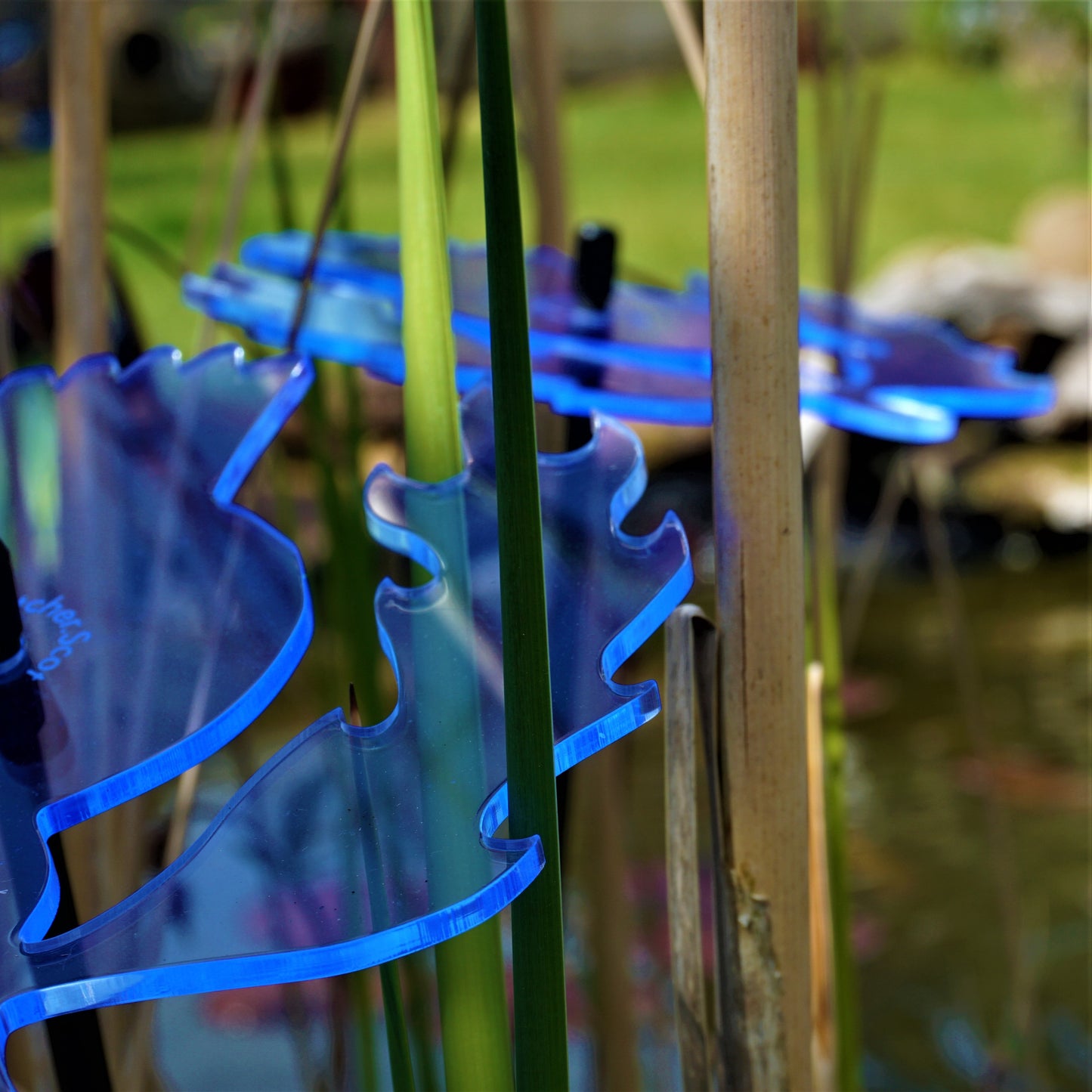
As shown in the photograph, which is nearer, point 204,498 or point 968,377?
point 204,498

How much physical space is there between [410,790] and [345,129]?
0.17 m

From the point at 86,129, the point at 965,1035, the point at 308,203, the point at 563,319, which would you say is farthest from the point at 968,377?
the point at 308,203

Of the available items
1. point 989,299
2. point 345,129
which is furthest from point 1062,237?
point 345,129

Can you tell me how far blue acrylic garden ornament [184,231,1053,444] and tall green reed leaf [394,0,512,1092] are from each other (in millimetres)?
74

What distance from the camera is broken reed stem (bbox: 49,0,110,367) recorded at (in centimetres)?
29

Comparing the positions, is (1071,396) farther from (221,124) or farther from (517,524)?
(517,524)

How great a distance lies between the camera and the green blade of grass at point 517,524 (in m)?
0.13

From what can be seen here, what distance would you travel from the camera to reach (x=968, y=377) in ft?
1.03

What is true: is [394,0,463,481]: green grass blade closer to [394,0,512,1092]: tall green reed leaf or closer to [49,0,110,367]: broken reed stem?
[394,0,512,1092]: tall green reed leaf

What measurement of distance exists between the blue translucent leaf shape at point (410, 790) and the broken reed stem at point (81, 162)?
0.15 m

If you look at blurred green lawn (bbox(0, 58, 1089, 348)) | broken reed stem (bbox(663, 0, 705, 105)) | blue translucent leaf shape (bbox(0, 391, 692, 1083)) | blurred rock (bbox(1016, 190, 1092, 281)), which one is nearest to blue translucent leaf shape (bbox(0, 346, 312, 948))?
blue translucent leaf shape (bbox(0, 391, 692, 1083))

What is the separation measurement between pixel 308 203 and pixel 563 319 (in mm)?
2618

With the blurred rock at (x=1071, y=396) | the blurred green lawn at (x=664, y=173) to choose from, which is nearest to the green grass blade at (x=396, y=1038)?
the blurred rock at (x=1071, y=396)

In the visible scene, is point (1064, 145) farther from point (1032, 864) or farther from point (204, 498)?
point (204, 498)
